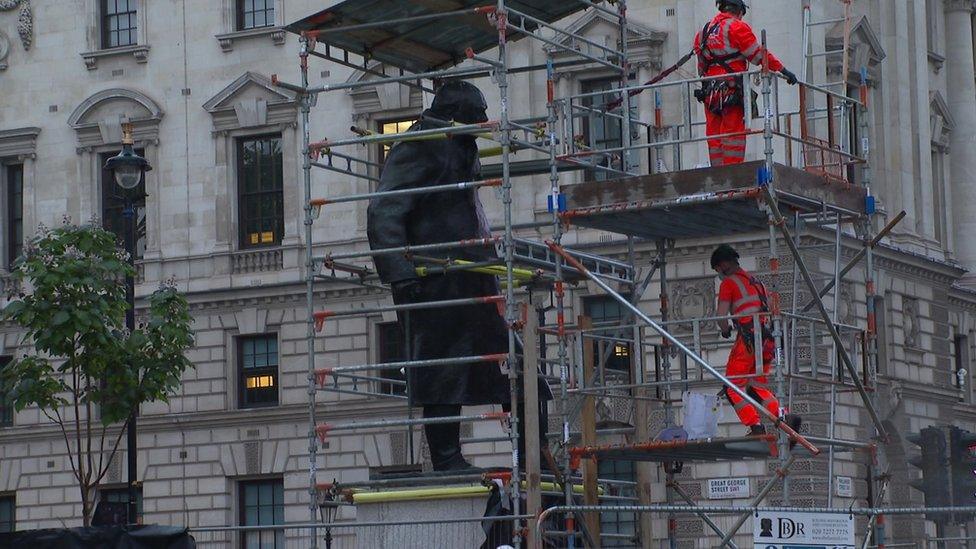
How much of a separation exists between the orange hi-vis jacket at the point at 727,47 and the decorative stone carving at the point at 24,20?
34.8m

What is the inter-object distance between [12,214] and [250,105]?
6.52m

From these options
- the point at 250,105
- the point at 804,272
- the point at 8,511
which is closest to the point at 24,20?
the point at 250,105

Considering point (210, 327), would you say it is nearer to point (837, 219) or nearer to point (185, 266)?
point (185, 266)

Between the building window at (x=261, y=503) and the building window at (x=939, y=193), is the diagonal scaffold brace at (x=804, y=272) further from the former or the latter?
the building window at (x=939, y=193)

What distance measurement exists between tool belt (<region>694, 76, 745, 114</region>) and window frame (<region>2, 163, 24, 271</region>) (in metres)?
33.9

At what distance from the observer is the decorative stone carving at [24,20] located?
169 ft

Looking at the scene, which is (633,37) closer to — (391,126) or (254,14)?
(391,126)

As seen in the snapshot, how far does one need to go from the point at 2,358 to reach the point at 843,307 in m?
19.5

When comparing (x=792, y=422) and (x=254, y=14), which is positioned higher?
(x=254, y=14)

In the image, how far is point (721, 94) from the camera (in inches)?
745

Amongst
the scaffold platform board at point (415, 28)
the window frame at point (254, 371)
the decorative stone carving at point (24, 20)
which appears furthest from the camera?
the decorative stone carving at point (24, 20)

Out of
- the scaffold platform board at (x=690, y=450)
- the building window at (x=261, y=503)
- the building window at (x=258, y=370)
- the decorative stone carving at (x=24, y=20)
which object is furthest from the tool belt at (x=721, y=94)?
the decorative stone carving at (x=24, y=20)

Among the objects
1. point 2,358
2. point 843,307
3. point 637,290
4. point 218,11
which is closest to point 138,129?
point 218,11

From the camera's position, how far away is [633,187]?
60.5 ft
